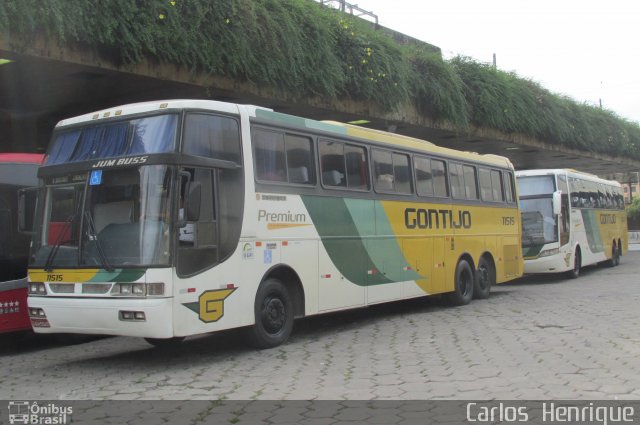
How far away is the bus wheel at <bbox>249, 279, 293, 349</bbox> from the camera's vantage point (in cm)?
823

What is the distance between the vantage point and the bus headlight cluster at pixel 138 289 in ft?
23.0

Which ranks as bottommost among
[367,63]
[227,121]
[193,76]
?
[227,121]

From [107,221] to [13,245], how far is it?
295 cm

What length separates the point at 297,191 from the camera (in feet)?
29.9

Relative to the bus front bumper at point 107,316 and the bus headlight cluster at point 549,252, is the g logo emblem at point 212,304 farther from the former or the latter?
the bus headlight cluster at point 549,252

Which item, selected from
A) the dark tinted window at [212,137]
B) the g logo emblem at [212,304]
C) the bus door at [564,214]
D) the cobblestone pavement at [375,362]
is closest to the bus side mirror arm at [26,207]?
the cobblestone pavement at [375,362]

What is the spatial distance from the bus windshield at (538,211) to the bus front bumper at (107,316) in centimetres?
1384

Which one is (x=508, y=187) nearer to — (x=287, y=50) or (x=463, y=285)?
(x=463, y=285)

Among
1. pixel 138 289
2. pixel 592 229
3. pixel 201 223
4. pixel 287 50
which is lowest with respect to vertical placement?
pixel 138 289

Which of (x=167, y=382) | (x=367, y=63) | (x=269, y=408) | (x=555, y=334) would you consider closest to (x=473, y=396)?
(x=269, y=408)

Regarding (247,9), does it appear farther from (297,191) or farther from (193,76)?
(297,191)

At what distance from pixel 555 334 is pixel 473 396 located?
3.85 metres

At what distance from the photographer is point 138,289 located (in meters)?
7.05

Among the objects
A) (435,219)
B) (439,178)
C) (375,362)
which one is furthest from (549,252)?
(375,362)
